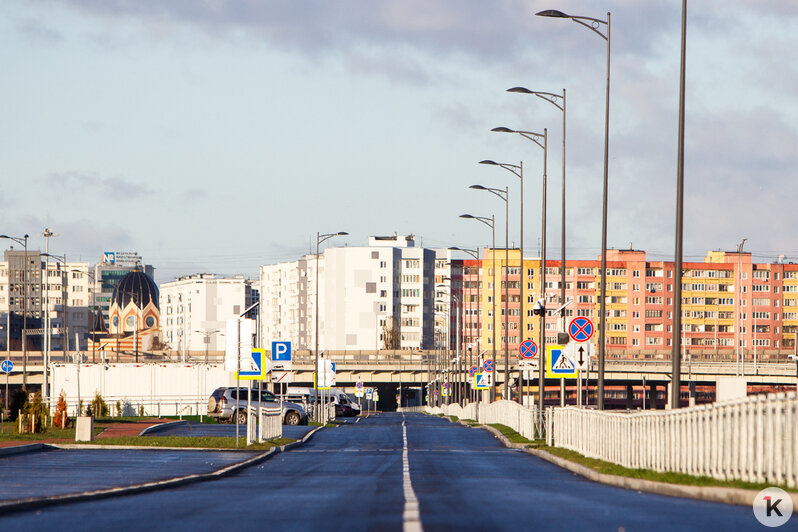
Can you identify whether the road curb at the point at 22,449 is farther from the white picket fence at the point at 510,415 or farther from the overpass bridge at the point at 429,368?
the overpass bridge at the point at 429,368

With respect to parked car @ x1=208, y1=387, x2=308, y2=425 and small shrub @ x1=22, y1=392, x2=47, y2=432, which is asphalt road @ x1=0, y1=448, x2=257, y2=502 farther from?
parked car @ x1=208, y1=387, x2=308, y2=425

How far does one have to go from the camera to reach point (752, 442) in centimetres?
1545

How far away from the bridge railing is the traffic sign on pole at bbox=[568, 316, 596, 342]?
639 cm

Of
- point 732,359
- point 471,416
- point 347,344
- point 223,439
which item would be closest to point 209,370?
point 471,416

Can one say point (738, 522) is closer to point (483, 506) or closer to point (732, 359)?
point (483, 506)

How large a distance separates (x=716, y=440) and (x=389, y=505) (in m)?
5.22

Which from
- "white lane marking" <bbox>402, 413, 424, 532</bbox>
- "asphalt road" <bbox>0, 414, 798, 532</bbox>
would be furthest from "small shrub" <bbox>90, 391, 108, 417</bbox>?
"white lane marking" <bbox>402, 413, 424, 532</bbox>

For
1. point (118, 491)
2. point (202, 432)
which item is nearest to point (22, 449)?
point (118, 491)

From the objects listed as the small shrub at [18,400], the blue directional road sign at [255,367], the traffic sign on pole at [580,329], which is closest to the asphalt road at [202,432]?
the small shrub at [18,400]

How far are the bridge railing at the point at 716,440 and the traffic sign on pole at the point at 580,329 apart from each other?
6.39 metres

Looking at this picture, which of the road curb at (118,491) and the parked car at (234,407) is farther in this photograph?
the parked car at (234,407)

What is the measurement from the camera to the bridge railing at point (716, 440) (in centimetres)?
1464

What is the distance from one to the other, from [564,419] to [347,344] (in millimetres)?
169501

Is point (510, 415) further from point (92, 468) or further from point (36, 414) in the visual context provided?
point (92, 468)
